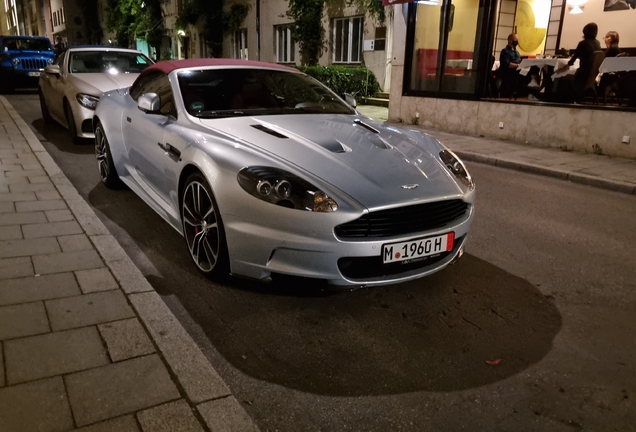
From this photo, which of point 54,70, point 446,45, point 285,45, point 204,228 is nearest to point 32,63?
point 54,70

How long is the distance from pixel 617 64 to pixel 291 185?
9137 mm

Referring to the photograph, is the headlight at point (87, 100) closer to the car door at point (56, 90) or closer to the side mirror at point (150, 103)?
the car door at point (56, 90)

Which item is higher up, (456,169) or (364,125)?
(364,125)

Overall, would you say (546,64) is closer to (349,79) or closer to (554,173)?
(554,173)

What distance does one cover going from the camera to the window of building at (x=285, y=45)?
23750 millimetres

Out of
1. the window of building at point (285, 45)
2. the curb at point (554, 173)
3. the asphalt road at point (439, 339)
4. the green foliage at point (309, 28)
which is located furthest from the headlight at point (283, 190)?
the window of building at point (285, 45)

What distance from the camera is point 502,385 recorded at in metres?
2.62

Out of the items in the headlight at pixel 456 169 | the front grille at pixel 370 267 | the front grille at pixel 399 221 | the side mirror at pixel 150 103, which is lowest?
the front grille at pixel 370 267

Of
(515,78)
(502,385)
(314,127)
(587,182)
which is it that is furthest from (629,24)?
(502,385)

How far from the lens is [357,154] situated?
350 centimetres

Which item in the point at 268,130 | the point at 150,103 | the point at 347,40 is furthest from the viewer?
the point at 347,40

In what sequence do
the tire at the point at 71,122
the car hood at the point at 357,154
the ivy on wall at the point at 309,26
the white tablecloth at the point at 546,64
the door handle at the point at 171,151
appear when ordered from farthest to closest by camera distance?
the ivy on wall at the point at 309,26
the white tablecloth at the point at 546,64
the tire at the point at 71,122
the door handle at the point at 171,151
the car hood at the point at 357,154

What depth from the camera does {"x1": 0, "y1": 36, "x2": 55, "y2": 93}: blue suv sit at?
57.5ft

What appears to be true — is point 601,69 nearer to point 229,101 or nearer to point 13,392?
point 229,101
